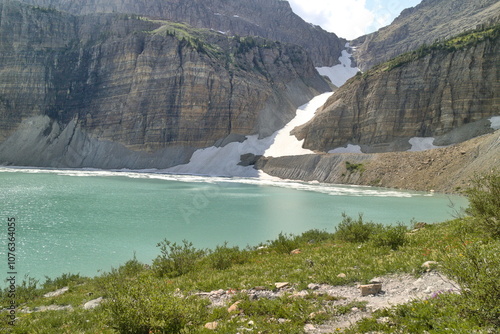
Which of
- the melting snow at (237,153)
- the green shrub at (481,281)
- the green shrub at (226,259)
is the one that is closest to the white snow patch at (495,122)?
the melting snow at (237,153)

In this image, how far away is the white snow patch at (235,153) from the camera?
78562 millimetres

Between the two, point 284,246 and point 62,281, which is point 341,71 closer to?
point 284,246

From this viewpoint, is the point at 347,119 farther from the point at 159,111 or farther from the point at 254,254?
the point at 254,254

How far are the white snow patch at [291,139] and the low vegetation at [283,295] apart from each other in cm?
6604

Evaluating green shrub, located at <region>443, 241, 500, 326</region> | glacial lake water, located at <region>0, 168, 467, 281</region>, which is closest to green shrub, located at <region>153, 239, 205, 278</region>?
glacial lake water, located at <region>0, 168, 467, 281</region>

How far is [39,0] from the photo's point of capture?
6432 inches

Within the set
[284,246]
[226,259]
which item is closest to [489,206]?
[284,246]

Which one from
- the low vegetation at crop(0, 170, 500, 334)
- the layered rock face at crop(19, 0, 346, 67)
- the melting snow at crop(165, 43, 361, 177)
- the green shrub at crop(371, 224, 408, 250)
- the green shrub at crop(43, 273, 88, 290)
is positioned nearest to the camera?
the low vegetation at crop(0, 170, 500, 334)

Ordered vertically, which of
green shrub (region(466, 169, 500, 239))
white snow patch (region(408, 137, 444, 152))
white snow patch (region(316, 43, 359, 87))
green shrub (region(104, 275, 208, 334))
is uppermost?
white snow patch (region(316, 43, 359, 87))

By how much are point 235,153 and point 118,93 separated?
3892 cm

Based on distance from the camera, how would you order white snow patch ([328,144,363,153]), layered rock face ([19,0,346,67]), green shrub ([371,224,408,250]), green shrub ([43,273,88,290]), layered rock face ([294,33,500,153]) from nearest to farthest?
green shrub ([371,224,408,250]) → green shrub ([43,273,88,290]) → layered rock face ([294,33,500,153]) → white snow patch ([328,144,363,153]) → layered rock face ([19,0,346,67])

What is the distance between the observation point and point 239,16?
570 feet

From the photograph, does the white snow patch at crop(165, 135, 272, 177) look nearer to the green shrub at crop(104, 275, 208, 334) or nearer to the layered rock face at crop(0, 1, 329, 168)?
the layered rock face at crop(0, 1, 329, 168)

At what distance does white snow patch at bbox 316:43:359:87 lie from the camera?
153 m
